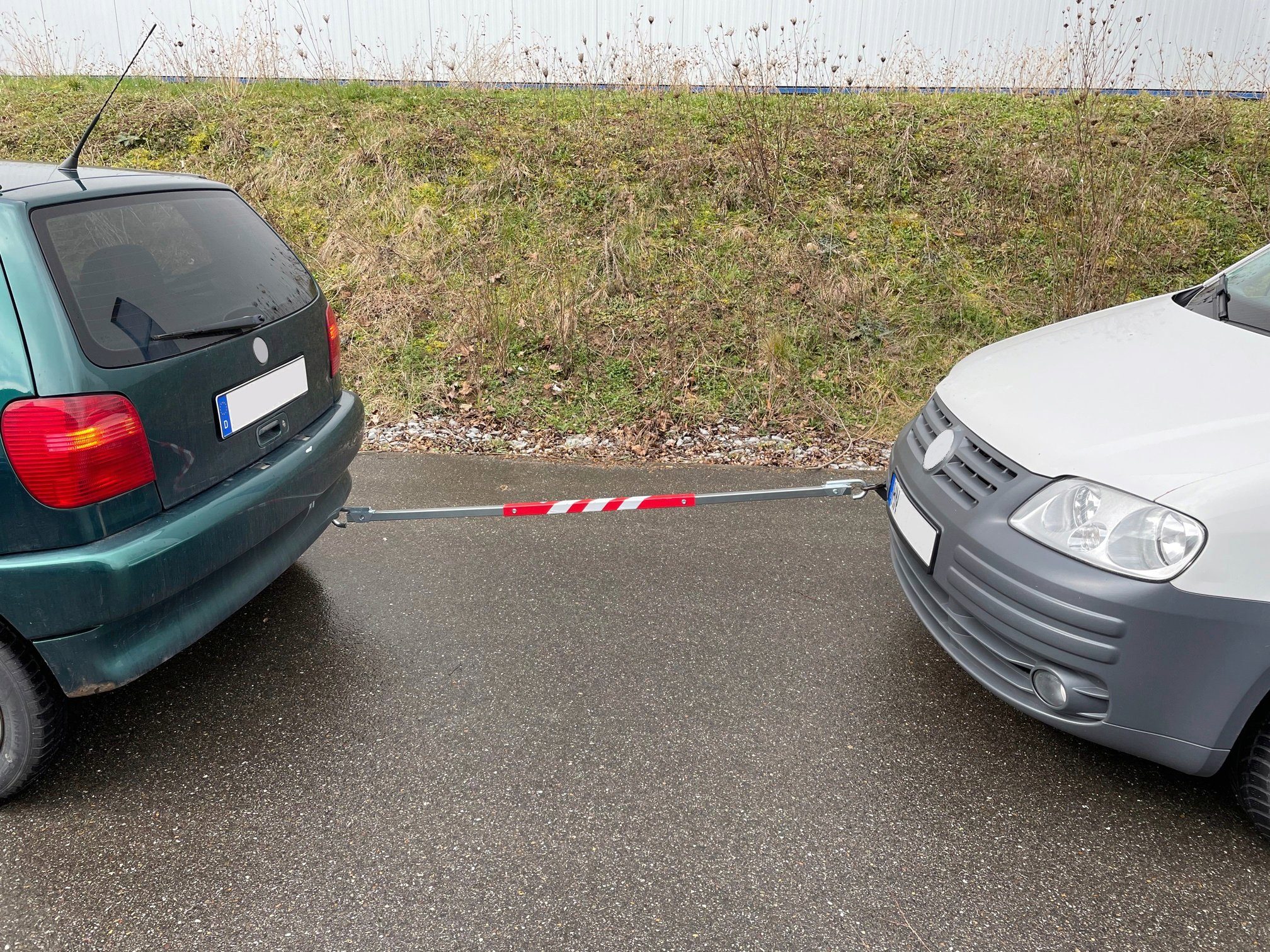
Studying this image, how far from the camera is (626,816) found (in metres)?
2.30

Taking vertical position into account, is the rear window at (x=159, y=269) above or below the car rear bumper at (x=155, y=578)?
above

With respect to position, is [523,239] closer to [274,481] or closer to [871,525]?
[871,525]

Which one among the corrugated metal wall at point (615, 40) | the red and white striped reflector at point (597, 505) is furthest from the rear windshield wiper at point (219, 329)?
the corrugated metal wall at point (615, 40)

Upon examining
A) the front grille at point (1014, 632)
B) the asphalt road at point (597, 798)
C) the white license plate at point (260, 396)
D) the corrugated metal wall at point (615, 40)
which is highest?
the corrugated metal wall at point (615, 40)

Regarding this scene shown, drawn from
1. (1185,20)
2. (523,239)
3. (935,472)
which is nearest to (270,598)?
(935,472)

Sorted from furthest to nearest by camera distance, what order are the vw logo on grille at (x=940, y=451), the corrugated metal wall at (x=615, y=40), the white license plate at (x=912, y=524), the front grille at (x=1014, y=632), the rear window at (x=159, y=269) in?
the corrugated metal wall at (x=615, y=40) < the vw logo on grille at (x=940, y=451) < the white license plate at (x=912, y=524) < the rear window at (x=159, y=269) < the front grille at (x=1014, y=632)

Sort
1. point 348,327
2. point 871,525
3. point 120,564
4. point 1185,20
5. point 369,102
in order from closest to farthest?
point 120,564 < point 871,525 < point 348,327 < point 369,102 < point 1185,20

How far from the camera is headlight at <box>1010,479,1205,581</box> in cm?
199

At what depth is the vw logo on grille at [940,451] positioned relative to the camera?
2.64 metres

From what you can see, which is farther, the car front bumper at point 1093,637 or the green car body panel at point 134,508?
the green car body panel at point 134,508

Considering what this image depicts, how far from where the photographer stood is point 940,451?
2680mm

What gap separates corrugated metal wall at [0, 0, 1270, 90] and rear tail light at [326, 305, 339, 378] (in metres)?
7.18

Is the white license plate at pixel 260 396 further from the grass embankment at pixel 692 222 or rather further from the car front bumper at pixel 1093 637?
the grass embankment at pixel 692 222

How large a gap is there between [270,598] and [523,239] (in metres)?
4.52
